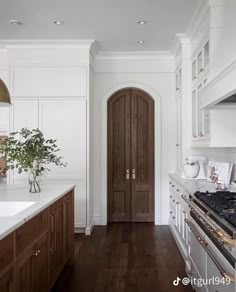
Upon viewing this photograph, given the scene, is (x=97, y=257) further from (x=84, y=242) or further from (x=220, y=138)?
(x=220, y=138)

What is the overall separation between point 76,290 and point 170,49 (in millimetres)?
4033

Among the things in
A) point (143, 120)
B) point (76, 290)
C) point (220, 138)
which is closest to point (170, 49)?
point (143, 120)

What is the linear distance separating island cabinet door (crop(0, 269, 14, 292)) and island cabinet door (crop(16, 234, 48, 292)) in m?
0.11

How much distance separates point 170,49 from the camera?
553 cm

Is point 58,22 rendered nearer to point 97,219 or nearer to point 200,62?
point 200,62

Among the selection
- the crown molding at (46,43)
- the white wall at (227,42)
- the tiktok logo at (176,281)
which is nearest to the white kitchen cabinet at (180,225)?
the tiktok logo at (176,281)

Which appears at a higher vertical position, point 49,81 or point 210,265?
point 49,81

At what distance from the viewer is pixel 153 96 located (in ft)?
18.9

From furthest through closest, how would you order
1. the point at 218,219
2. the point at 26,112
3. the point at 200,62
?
the point at 26,112
the point at 200,62
the point at 218,219

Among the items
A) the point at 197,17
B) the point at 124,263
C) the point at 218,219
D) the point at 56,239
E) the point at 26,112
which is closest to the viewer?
the point at 218,219

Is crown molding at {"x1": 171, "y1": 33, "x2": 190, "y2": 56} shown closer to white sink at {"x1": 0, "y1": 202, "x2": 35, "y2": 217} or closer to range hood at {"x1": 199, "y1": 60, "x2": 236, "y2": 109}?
range hood at {"x1": 199, "y1": 60, "x2": 236, "y2": 109}

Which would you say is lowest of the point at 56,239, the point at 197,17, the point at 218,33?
the point at 56,239

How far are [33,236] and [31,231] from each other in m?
0.07

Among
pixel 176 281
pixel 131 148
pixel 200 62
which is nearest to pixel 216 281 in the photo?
pixel 176 281
